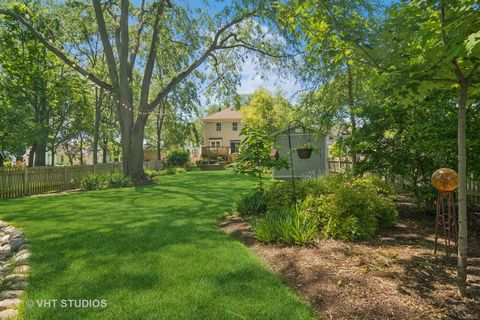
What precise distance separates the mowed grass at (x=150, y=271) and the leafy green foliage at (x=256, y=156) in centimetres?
129

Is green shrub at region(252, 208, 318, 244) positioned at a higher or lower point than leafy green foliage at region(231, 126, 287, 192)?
lower

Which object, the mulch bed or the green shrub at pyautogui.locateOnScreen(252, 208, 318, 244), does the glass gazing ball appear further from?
the green shrub at pyautogui.locateOnScreen(252, 208, 318, 244)

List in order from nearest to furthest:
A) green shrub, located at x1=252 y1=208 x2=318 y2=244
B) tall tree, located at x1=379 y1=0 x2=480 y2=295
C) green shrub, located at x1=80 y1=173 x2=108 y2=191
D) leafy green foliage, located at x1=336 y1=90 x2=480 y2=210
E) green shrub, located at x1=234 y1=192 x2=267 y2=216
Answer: tall tree, located at x1=379 y1=0 x2=480 y2=295 < green shrub, located at x1=252 y1=208 x2=318 y2=244 < leafy green foliage, located at x1=336 y1=90 x2=480 y2=210 < green shrub, located at x1=234 y1=192 x2=267 y2=216 < green shrub, located at x1=80 y1=173 x2=108 y2=191

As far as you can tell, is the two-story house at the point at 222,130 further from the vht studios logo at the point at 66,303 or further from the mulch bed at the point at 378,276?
the vht studios logo at the point at 66,303

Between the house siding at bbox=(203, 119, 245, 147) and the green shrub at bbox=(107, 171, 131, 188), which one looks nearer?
the green shrub at bbox=(107, 171, 131, 188)

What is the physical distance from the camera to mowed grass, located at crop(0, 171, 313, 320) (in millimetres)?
2666

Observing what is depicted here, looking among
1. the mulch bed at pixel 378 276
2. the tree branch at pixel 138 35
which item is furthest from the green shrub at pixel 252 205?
the tree branch at pixel 138 35

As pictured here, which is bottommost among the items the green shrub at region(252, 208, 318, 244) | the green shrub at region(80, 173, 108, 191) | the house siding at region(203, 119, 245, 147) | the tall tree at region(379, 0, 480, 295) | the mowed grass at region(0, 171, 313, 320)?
the mowed grass at region(0, 171, 313, 320)

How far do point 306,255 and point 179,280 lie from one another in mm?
1613

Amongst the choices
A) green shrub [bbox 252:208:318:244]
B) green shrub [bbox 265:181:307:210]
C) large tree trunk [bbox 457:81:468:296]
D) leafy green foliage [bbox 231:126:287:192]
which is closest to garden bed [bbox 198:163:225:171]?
leafy green foliage [bbox 231:126:287:192]

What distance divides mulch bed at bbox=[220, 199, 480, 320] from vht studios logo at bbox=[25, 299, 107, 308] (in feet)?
6.24

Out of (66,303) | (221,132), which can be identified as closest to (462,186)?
(66,303)

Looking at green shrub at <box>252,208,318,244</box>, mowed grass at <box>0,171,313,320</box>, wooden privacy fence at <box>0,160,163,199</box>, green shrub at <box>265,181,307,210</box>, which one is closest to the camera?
mowed grass at <box>0,171,313,320</box>

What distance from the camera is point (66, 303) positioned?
283 cm
